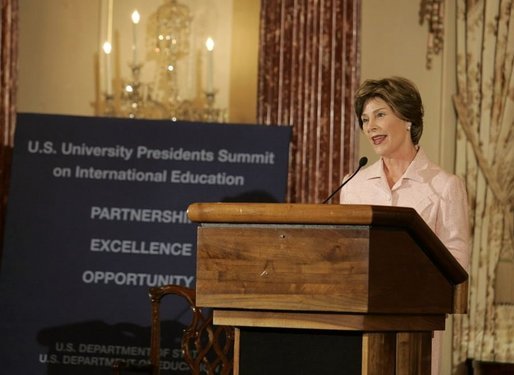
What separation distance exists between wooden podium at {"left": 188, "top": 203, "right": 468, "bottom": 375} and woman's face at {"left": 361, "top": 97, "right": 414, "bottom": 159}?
830 mm

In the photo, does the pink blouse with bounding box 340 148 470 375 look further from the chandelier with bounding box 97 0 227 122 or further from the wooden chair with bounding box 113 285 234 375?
the chandelier with bounding box 97 0 227 122

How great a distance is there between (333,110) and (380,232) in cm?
338

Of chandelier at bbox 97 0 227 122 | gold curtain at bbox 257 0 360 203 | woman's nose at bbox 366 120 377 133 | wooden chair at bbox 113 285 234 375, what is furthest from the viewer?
chandelier at bbox 97 0 227 122

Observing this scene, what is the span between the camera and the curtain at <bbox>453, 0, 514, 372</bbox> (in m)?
5.46

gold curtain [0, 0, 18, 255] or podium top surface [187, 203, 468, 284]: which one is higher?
gold curtain [0, 0, 18, 255]

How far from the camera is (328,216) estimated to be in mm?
2125

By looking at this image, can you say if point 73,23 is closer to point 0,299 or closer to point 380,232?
point 0,299

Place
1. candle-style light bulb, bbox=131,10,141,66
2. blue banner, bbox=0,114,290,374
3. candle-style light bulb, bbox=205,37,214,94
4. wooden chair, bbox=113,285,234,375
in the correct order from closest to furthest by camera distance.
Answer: wooden chair, bbox=113,285,234,375
blue banner, bbox=0,114,290,374
candle-style light bulb, bbox=205,37,214,94
candle-style light bulb, bbox=131,10,141,66

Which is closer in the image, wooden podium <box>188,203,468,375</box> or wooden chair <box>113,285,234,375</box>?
wooden podium <box>188,203,468,375</box>

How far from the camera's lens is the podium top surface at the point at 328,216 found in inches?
83.2

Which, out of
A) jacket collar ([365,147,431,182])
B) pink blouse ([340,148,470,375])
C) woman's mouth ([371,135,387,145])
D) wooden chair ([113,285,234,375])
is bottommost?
wooden chair ([113,285,234,375])

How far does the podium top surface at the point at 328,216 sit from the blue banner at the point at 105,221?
2617mm

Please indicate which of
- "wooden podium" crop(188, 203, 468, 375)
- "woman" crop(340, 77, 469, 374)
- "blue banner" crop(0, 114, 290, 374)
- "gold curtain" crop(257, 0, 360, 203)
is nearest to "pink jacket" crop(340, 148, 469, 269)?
"woman" crop(340, 77, 469, 374)

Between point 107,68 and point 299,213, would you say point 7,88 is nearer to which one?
point 107,68
